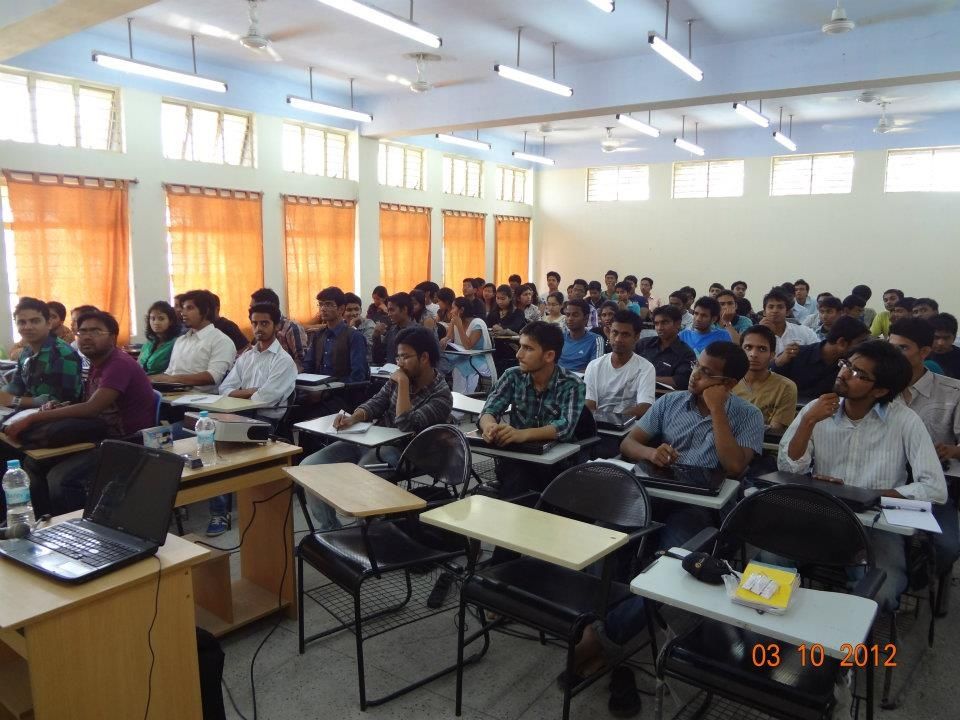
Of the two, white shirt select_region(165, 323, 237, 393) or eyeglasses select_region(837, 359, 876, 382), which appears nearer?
eyeglasses select_region(837, 359, 876, 382)

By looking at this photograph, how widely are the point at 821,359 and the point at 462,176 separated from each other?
342 inches

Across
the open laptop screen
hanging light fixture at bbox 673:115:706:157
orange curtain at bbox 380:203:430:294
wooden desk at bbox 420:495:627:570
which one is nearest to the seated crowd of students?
wooden desk at bbox 420:495:627:570

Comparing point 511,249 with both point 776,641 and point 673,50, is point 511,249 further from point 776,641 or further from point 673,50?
point 776,641

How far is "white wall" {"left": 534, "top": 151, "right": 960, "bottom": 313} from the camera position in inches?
412

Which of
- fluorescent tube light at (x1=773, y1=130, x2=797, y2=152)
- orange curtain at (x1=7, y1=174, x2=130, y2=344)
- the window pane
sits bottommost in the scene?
orange curtain at (x1=7, y1=174, x2=130, y2=344)

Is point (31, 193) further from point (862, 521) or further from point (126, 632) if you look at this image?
point (862, 521)

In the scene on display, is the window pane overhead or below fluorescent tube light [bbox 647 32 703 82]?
below

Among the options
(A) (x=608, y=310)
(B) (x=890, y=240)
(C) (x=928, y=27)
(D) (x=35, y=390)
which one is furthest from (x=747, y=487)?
(B) (x=890, y=240)

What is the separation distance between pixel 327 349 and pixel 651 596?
155 inches

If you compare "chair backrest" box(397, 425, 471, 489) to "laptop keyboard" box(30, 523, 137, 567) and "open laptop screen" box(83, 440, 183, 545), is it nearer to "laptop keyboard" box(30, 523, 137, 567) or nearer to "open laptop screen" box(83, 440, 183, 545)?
"open laptop screen" box(83, 440, 183, 545)

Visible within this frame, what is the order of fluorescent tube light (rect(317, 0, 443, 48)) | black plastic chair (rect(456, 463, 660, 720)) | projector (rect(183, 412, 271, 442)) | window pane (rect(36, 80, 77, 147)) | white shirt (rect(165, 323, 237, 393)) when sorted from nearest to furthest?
black plastic chair (rect(456, 463, 660, 720)) < projector (rect(183, 412, 271, 442)) < fluorescent tube light (rect(317, 0, 443, 48)) < white shirt (rect(165, 323, 237, 393)) < window pane (rect(36, 80, 77, 147))

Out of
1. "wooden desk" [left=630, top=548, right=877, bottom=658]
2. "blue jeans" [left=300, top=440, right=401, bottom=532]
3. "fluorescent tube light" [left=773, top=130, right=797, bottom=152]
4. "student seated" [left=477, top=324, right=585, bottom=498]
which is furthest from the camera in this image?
"fluorescent tube light" [left=773, top=130, right=797, bottom=152]

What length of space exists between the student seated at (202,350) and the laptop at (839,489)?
3579 mm

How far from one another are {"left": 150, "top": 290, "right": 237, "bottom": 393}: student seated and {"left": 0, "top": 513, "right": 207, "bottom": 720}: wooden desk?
2837 mm
